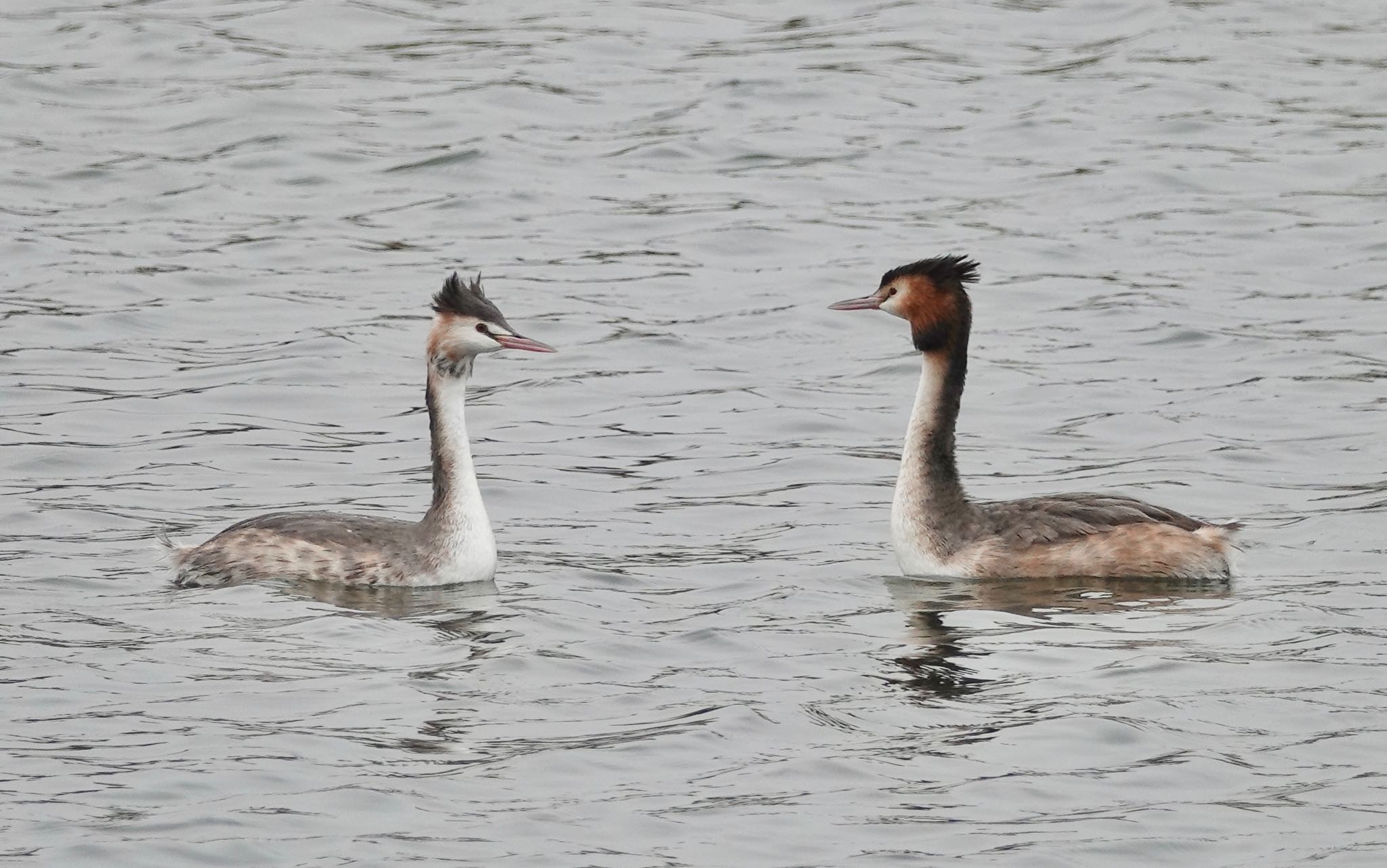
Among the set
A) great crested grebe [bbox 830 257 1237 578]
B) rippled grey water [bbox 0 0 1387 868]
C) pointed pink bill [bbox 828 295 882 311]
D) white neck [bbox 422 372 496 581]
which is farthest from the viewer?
pointed pink bill [bbox 828 295 882 311]

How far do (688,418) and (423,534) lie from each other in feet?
11.1

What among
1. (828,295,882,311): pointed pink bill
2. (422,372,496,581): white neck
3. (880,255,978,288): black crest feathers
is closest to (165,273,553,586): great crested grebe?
(422,372,496,581): white neck

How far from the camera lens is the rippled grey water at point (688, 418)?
7.82 meters

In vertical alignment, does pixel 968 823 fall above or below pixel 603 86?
below

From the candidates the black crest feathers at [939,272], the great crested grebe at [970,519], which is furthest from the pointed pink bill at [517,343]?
the black crest feathers at [939,272]

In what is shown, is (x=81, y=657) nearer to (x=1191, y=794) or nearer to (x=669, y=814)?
(x=669, y=814)

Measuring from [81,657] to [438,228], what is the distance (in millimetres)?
8689

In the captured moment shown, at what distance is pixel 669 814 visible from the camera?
7602 mm

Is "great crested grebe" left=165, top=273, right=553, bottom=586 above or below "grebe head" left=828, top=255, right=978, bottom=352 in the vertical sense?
below

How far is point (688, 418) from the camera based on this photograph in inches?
539

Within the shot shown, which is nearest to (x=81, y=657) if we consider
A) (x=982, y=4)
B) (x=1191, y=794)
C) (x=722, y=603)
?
(x=722, y=603)

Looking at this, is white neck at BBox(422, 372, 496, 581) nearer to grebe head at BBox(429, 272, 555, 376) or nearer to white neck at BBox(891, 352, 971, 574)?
grebe head at BBox(429, 272, 555, 376)

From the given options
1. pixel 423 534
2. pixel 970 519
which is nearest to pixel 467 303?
pixel 423 534

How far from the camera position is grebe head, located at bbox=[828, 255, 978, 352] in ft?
36.7
